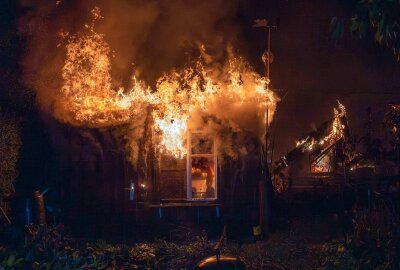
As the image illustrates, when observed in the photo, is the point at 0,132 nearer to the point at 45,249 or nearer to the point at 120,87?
the point at 120,87

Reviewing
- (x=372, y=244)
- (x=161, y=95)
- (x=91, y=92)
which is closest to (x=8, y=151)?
(x=91, y=92)

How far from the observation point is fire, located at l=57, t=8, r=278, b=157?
1040cm

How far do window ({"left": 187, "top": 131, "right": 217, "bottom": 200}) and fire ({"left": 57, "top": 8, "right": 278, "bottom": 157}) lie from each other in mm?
286

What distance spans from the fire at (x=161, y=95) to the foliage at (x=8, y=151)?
1.32 meters

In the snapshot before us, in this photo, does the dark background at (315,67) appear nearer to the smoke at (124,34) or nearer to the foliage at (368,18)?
the smoke at (124,34)

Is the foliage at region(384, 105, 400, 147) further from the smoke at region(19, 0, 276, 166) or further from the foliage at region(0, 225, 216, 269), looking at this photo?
the foliage at region(0, 225, 216, 269)

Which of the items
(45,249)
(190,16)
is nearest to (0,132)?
(45,249)

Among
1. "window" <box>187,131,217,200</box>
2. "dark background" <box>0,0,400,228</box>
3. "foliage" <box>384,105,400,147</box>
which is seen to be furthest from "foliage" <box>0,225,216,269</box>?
"dark background" <box>0,0,400,228</box>

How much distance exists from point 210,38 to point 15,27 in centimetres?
473

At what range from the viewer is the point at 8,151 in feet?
35.0

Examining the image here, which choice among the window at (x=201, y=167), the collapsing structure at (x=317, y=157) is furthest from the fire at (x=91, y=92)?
the collapsing structure at (x=317, y=157)

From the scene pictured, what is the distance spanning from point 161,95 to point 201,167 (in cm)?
262

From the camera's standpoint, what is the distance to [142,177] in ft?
34.7

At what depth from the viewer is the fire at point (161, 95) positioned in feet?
34.1
